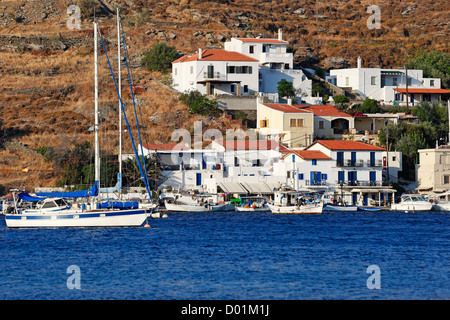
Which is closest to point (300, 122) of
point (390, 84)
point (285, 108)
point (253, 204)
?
point (285, 108)

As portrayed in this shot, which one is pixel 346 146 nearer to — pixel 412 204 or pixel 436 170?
pixel 412 204

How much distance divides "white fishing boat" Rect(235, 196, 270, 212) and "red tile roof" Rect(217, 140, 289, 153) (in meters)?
7.10

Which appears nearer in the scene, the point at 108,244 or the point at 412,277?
the point at 412,277

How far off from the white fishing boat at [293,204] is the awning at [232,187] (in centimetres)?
484

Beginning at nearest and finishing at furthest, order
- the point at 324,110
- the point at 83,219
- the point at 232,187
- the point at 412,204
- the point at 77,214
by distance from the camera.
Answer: the point at 77,214 → the point at 83,219 → the point at 412,204 → the point at 232,187 → the point at 324,110

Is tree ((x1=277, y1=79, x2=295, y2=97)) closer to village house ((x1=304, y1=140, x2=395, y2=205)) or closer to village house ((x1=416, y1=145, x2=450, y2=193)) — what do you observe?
village house ((x1=304, y1=140, x2=395, y2=205))

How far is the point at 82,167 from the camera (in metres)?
81.6

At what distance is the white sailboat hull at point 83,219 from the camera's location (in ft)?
182

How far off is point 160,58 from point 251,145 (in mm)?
28338

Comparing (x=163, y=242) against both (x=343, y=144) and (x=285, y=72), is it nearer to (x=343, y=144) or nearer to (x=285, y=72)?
(x=343, y=144)

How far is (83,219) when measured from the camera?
183 feet

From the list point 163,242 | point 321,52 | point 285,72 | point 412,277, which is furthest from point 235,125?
point 412,277

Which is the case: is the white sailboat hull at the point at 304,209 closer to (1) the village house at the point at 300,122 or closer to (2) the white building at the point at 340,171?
(2) the white building at the point at 340,171

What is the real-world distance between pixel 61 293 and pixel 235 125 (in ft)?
205
